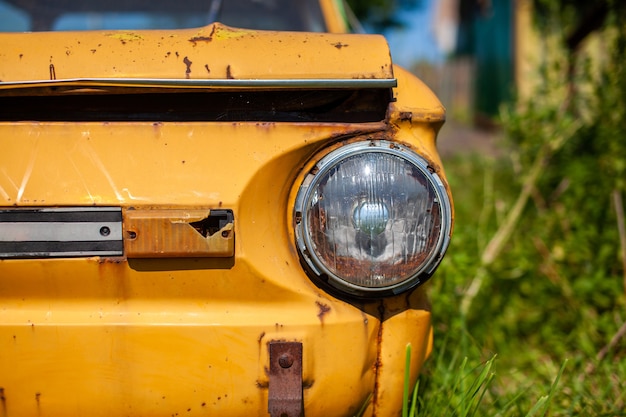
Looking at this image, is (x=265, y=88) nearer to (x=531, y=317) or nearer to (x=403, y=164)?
(x=403, y=164)

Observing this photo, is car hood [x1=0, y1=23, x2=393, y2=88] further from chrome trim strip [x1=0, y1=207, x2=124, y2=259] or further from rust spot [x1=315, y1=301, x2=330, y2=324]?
rust spot [x1=315, y1=301, x2=330, y2=324]

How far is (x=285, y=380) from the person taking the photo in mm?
1251

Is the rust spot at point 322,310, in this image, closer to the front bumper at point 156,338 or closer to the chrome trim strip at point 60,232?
the front bumper at point 156,338

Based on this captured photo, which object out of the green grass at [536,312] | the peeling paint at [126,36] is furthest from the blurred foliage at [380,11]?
the peeling paint at [126,36]

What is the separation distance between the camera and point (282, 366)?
49.1 inches

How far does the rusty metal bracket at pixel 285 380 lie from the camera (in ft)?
4.08

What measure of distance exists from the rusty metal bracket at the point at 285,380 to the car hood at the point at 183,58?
56 centimetres

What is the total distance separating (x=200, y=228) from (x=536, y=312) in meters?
2.08

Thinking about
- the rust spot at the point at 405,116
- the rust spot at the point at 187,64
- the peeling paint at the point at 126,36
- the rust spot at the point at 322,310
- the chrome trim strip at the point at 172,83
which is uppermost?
the peeling paint at the point at 126,36

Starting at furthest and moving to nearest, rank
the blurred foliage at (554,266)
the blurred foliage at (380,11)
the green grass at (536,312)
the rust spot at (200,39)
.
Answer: the blurred foliage at (380,11)
the blurred foliage at (554,266)
the green grass at (536,312)
the rust spot at (200,39)

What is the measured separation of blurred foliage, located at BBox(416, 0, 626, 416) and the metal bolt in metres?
0.56

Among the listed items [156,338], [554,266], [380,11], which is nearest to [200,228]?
[156,338]

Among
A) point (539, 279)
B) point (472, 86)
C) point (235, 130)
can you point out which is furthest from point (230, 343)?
point (472, 86)

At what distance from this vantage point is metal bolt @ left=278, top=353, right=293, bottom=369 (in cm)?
124
